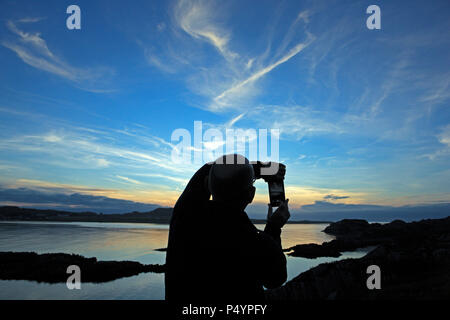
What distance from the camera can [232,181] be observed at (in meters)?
1.63

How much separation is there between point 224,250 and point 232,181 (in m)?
0.43

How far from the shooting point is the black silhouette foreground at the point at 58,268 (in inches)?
1037

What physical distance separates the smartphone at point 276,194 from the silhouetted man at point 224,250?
507 millimetres

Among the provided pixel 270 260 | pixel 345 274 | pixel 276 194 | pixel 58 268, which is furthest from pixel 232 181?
→ pixel 58 268

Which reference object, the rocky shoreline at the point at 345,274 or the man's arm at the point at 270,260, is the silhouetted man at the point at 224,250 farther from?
the rocky shoreline at the point at 345,274

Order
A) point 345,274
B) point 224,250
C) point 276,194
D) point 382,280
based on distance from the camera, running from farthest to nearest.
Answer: point 382,280, point 345,274, point 276,194, point 224,250

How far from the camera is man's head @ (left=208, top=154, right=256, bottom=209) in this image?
64.4 inches

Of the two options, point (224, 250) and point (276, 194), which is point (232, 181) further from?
point (276, 194)

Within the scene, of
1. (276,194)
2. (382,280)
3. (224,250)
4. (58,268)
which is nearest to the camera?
(224,250)

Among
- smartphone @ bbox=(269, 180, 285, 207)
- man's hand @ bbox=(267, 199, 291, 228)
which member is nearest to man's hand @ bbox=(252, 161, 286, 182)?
smartphone @ bbox=(269, 180, 285, 207)

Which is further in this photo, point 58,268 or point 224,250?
point 58,268

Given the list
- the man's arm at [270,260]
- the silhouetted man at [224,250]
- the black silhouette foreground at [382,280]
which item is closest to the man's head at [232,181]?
the silhouetted man at [224,250]
